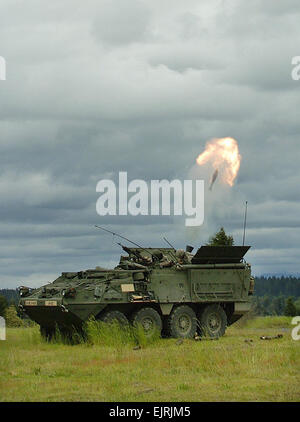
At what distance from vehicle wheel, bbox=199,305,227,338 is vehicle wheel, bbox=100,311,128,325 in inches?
124

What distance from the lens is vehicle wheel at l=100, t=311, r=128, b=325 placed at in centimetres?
2456

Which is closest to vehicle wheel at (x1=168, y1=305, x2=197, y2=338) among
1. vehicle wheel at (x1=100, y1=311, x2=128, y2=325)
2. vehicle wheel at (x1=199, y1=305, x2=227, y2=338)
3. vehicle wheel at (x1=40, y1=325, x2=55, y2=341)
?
vehicle wheel at (x1=199, y1=305, x2=227, y2=338)

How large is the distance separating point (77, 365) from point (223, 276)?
909 centimetres

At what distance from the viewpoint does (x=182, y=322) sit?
26438 mm

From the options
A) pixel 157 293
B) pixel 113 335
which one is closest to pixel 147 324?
pixel 157 293

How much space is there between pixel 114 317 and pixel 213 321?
13.5 ft

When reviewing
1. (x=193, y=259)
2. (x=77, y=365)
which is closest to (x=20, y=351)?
(x=77, y=365)

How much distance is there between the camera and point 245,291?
27.9 m

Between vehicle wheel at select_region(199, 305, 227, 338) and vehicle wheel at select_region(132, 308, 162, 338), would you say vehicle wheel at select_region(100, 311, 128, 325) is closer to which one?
vehicle wheel at select_region(132, 308, 162, 338)

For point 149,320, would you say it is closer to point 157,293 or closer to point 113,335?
point 157,293

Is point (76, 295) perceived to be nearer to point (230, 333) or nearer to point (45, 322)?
point (45, 322)

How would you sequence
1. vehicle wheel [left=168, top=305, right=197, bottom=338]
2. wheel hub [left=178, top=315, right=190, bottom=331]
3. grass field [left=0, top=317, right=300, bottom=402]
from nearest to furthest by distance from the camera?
grass field [left=0, top=317, right=300, bottom=402]
vehicle wheel [left=168, top=305, right=197, bottom=338]
wheel hub [left=178, top=315, right=190, bottom=331]

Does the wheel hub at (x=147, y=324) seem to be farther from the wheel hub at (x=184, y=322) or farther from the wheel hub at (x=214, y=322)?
the wheel hub at (x=214, y=322)

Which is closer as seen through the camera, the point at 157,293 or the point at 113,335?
the point at 113,335
